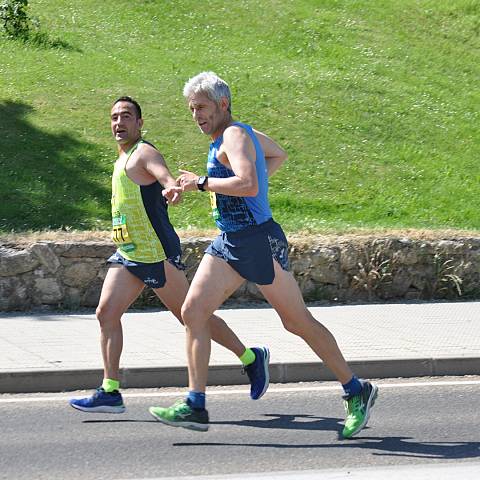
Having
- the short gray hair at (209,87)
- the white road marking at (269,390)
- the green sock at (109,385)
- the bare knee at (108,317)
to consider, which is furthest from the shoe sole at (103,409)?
the short gray hair at (209,87)

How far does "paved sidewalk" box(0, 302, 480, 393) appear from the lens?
312 inches

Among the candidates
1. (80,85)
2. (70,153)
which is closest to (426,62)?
(80,85)

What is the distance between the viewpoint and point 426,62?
23297 mm

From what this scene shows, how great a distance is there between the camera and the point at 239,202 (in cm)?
624

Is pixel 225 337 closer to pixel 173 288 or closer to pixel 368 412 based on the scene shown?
pixel 173 288

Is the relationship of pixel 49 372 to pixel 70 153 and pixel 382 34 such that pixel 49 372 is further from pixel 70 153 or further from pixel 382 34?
pixel 382 34

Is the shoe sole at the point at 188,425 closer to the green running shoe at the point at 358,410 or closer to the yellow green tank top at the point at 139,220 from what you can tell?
the green running shoe at the point at 358,410

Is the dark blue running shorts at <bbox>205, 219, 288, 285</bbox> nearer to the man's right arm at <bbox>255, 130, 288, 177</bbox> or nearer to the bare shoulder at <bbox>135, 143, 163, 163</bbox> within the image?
the man's right arm at <bbox>255, 130, 288, 177</bbox>

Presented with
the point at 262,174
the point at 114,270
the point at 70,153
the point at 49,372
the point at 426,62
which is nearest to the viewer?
the point at 262,174

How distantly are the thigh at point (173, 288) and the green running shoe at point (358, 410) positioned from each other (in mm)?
1204

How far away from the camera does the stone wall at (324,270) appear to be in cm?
1080

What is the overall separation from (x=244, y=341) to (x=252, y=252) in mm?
3146

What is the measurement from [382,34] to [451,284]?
13573 mm

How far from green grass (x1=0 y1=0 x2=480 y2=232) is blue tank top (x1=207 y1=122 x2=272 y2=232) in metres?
7.26
